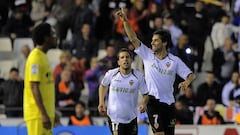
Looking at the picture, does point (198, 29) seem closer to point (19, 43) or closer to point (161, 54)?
point (19, 43)

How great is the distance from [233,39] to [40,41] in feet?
37.9

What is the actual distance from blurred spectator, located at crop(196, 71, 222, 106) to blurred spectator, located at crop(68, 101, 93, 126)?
2.85m

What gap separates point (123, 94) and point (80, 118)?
455 cm

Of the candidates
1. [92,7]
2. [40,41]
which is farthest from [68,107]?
[40,41]

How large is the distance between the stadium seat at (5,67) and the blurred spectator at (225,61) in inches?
198

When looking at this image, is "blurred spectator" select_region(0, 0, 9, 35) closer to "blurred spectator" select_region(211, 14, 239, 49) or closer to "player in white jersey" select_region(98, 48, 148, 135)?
"blurred spectator" select_region(211, 14, 239, 49)

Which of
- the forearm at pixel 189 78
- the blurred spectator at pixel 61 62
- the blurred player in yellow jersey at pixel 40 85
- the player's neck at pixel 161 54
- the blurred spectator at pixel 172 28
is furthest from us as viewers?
the blurred spectator at pixel 172 28

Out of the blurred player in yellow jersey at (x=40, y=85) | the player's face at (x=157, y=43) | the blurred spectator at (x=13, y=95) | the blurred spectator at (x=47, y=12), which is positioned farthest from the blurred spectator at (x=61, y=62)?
the blurred player in yellow jersey at (x=40, y=85)

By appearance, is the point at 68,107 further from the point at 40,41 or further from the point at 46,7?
the point at 40,41

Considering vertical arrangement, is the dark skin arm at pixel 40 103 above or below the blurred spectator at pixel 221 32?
below

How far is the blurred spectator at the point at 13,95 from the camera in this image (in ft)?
62.2

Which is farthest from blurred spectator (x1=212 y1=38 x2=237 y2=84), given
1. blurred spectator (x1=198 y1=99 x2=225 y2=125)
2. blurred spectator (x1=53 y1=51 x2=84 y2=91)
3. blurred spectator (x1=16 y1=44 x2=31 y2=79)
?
blurred spectator (x1=16 y1=44 x2=31 y2=79)

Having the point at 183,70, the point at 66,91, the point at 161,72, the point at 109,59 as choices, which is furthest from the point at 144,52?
the point at 109,59

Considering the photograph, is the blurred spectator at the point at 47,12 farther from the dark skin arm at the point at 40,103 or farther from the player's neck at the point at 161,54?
the dark skin arm at the point at 40,103
